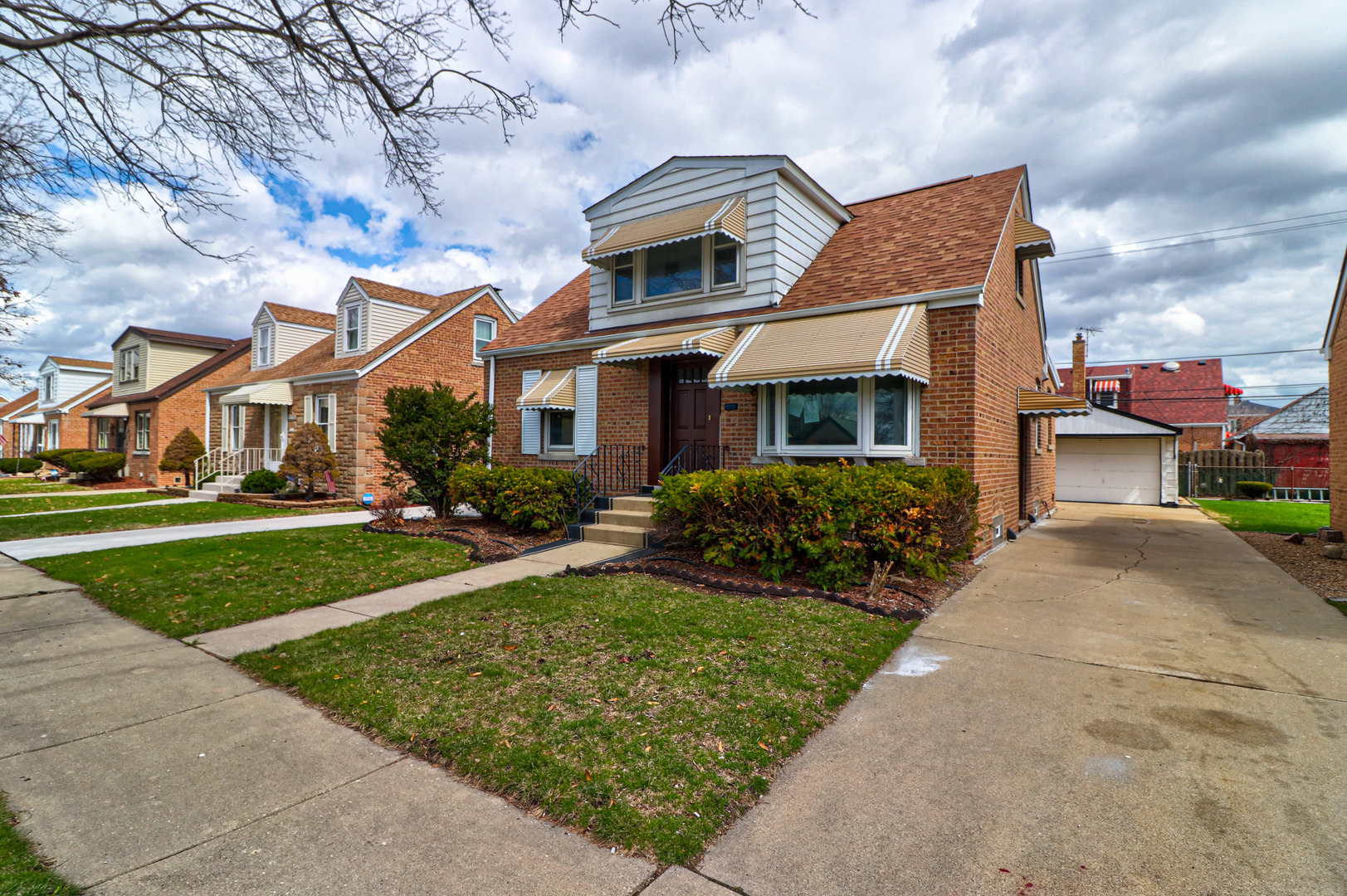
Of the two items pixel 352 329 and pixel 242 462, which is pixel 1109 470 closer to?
pixel 352 329

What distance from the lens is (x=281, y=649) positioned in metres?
4.96

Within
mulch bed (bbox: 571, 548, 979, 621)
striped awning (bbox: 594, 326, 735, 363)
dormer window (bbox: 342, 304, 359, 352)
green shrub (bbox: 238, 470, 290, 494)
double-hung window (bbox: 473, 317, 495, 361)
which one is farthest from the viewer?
double-hung window (bbox: 473, 317, 495, 361)

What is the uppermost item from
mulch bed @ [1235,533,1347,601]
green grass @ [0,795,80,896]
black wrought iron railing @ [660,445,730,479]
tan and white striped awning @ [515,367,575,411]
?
tan and white striped awning @ [515,367,575,411]

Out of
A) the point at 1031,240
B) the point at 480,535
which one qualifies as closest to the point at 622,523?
the point at 480,535

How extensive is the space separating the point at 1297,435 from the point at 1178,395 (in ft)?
28.8

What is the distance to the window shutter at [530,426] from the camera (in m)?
13.9

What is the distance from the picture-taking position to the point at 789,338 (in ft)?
31.9

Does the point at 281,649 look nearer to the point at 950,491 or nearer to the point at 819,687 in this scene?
the point at 819,687

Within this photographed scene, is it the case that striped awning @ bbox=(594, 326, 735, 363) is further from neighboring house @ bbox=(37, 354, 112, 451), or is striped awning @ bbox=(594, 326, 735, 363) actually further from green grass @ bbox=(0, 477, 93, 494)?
neighboring house @ bbox=(37, 354, 112, 451)

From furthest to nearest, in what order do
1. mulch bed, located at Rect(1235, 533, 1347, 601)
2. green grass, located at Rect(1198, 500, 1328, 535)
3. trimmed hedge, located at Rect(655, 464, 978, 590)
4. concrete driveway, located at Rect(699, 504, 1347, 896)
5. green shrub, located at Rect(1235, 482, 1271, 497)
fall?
1. green shrub, located at Rect(1235, 482, 1271, 497)
2. green grass, located at Rect(1198, 500, 1328, 535)
3. mulch bed, located at Rect(1235, 533, 1347, 601)
4. trimmed hedge, located at Rect(655, 464, 978, 590)
5. concrete driveway, located at Rect(699, 504, 1347, 896)

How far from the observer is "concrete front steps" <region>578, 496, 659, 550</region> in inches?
376

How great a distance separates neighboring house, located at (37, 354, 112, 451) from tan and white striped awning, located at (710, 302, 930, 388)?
4011 centimetres

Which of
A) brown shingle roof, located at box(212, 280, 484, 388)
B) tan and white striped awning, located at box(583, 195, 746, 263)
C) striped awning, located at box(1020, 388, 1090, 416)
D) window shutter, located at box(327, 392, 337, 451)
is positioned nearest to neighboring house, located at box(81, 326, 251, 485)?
brown shingle roof, located at box(212, 280, 484, 388)

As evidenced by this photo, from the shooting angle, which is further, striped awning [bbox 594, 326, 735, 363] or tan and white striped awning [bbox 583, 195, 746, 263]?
tan and white striped awning [bbox 583, 195, 746, 263]
